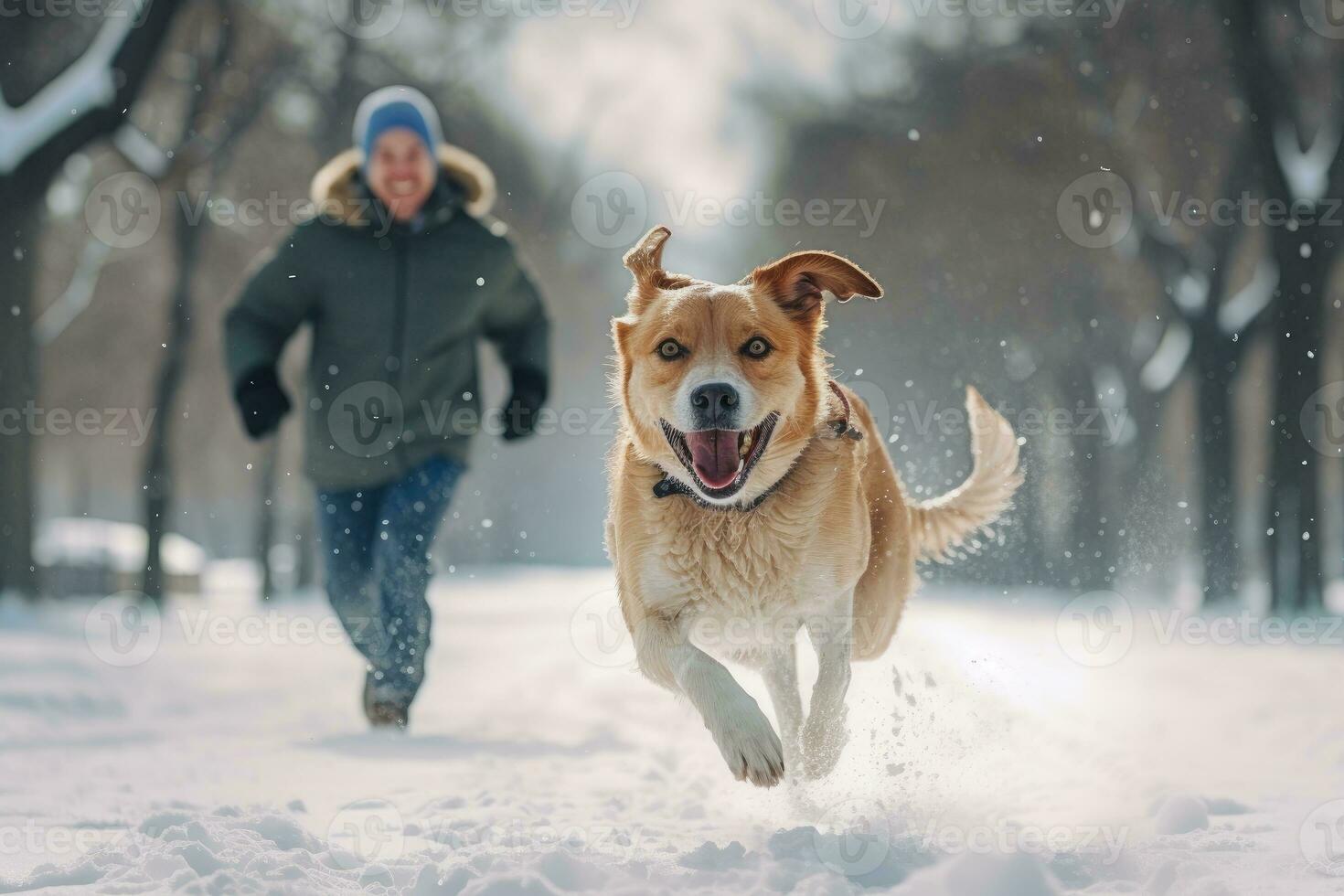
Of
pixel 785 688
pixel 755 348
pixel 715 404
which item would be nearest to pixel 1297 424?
pixel 785 688

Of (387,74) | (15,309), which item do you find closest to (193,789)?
(15,309)

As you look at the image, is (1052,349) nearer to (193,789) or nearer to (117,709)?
(117,709)

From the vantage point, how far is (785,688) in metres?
5.33

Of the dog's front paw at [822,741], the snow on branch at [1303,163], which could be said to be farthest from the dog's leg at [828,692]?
the snow on branch at [1303,163]

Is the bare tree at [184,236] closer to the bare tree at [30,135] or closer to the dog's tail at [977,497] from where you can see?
the bare tree at [30,135]

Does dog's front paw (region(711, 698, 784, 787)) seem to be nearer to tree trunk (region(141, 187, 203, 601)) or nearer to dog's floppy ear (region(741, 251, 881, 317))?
dog's floppy ear (region(741, 251, 881, 317))

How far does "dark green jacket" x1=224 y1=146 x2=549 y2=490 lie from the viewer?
608 cm

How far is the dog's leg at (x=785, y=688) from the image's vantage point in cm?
524

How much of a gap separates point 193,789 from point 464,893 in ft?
6.89

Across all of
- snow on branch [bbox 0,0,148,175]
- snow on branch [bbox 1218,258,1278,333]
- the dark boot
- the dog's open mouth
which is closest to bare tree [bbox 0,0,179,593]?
snow on branch [bbox 0,0,148,175]

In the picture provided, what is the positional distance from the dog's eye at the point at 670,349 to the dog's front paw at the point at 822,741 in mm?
1359

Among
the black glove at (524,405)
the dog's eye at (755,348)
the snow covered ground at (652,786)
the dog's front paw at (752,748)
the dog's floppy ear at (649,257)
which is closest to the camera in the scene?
the snow covered ground at (652,786)

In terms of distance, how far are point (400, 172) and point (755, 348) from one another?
264 centimetres

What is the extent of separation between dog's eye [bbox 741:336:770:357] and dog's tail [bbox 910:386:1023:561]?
76.2 inches
